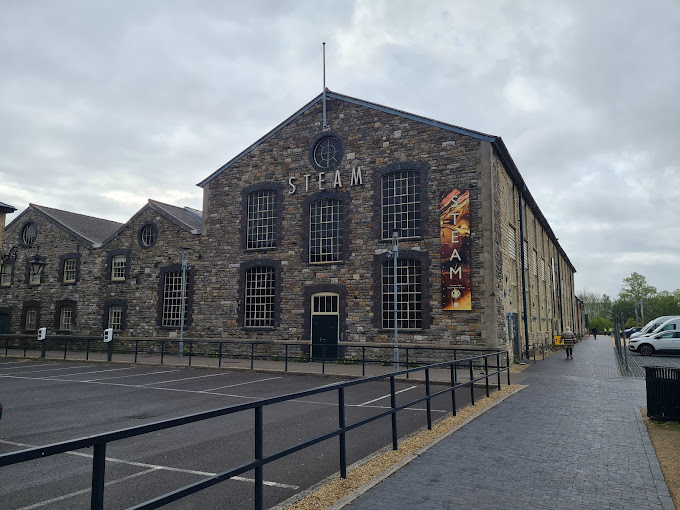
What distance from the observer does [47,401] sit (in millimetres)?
11273

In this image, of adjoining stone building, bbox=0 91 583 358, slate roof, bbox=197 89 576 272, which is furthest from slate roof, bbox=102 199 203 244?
slate roof, bbox=197 89 576 272

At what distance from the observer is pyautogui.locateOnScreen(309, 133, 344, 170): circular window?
22.1m

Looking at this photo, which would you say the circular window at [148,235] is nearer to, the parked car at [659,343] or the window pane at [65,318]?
the window pane at [65,318]

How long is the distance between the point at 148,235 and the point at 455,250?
55.0 ft

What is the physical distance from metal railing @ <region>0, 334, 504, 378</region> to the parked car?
14244mm

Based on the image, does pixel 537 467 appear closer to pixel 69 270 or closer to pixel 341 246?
pixel 341 246

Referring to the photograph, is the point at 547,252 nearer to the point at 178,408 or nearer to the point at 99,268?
the point at 99,268

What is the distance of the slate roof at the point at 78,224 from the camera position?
2917cm

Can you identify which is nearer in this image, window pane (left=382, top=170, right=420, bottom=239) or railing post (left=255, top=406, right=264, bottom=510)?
railing post (left=255, top=406, right=264, bottom=510)

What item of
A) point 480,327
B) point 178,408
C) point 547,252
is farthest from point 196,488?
point 547,252

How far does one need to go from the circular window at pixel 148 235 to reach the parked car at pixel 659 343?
27164 millimetres

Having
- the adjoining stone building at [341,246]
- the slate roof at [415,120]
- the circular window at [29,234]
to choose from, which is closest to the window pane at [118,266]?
the adjoining stone building at [341,246]

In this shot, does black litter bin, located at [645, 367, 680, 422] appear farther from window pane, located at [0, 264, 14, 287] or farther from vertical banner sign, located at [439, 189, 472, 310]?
window pane, located at [0, 264, 14, 287]

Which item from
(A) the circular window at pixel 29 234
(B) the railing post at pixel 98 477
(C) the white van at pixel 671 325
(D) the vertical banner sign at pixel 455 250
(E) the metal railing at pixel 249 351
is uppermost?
(A) the circular window at pixel 29 234
